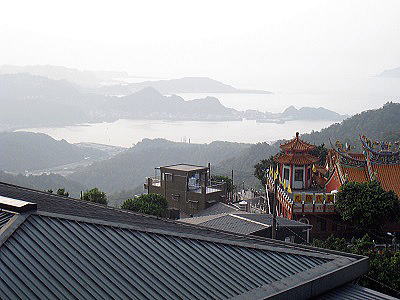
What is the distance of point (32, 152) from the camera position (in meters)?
146

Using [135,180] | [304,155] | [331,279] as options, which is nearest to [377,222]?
[304,155]

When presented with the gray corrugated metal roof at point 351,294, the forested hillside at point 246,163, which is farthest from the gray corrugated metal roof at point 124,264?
the forested hillside at point 246,163

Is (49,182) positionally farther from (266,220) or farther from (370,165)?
(266,220)

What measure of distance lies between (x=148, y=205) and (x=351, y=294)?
93.7 ft

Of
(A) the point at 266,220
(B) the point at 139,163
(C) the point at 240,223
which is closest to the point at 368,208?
(A) the point at 266,220

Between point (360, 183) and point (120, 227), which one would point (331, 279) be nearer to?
point (120, 227)

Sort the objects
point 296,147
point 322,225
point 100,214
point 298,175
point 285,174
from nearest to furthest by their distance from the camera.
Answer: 1. point 100,214
2. point 322,225
3. point 296,147
4. point 298,175
5. point 285,174

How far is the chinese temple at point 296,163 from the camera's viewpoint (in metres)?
38.9

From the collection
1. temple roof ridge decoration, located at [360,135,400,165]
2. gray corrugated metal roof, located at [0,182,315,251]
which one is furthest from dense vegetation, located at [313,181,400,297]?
gray corrugated metal roof, located at [0,182,315,251]

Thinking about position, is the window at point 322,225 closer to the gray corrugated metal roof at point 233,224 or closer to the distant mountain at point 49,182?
the gray corrugated metal roof at point 233,224

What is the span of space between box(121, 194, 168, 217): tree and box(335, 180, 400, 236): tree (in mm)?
12936

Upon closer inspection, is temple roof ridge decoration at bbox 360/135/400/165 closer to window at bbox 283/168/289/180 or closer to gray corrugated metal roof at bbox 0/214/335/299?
window at bbox 283/168/289/180

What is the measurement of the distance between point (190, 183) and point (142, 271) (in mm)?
37550

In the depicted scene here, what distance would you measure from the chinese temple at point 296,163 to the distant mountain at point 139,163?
7615cm
